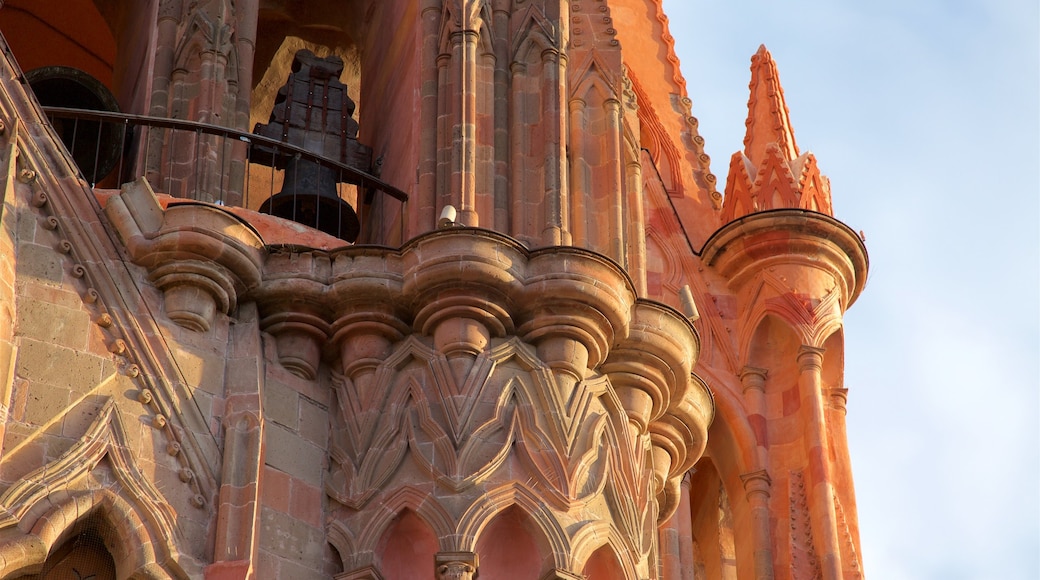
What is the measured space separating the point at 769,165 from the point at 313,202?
7390 mm

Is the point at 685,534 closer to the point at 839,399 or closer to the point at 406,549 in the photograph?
the point at 839,399

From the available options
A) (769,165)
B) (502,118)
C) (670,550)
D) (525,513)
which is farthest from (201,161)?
(769,165)

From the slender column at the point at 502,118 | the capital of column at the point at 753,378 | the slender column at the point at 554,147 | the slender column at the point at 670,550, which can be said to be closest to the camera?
the slender column at the point at 554,147

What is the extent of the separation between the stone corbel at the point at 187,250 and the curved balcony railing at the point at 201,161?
1.56 m

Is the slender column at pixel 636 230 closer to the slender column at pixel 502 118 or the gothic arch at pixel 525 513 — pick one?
the slender column at pixel 502 118

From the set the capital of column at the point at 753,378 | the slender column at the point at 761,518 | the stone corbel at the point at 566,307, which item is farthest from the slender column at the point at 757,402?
the stone corbel at the point at 566,307

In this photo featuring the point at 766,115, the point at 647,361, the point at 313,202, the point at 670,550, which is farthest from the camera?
the point at 766,115

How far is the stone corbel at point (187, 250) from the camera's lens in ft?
74.2

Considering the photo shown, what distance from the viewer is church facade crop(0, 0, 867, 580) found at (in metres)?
21.6

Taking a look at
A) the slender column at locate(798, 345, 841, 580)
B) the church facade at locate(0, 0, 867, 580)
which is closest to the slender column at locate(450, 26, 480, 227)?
the church facade at locate(0, 0, 867, 580)

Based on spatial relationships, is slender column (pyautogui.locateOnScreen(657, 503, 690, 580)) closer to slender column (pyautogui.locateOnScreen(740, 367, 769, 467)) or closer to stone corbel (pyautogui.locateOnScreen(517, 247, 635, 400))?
slender column (pyautogui.locateOnScreen(740, 367, 769, 467))

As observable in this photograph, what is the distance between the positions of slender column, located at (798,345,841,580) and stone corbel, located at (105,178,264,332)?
7.39m

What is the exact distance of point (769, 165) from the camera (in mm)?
31562

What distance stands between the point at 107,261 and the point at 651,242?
968 centimetres
